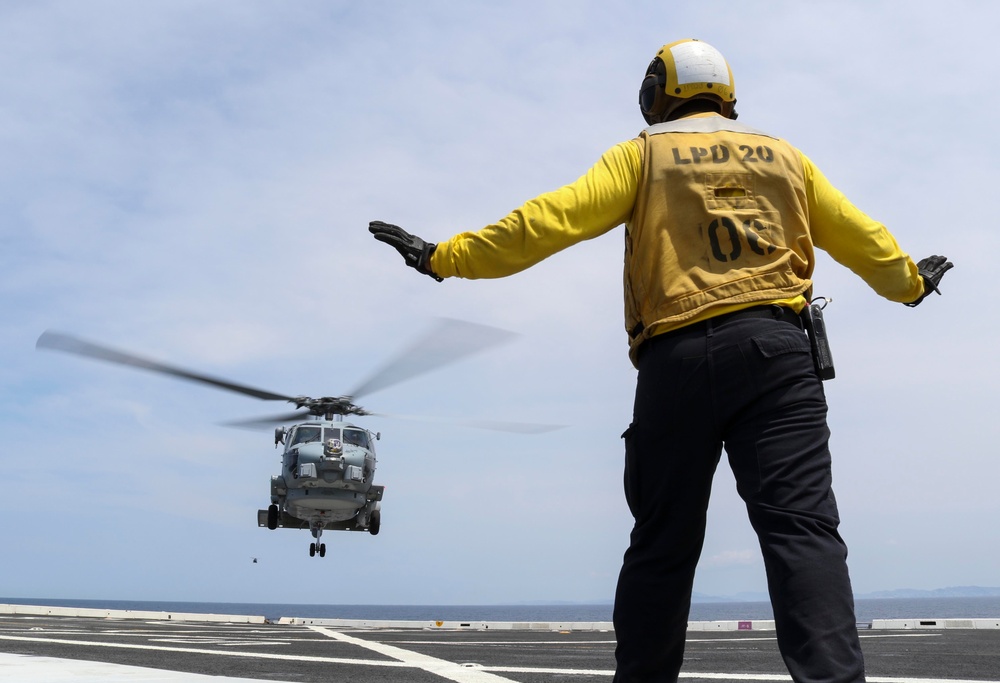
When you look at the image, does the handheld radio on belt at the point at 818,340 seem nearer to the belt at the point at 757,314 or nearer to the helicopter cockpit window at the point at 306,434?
the belt at the point at 757,314

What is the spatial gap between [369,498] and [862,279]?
2075 cm

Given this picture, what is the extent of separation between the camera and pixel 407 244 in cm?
321

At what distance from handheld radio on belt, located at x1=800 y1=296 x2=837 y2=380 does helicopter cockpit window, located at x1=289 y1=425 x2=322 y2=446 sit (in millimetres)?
19502

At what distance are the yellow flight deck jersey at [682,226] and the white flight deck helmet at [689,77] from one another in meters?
0.20

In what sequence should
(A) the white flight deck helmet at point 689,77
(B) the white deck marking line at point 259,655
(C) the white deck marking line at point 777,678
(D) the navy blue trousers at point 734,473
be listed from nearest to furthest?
(D) the navy blue trousers at point 734,473 < (A) the white flight deck helmet at point 689,77 < (C) the white deck marking line at point 777,678 < (B) the white deck marking line at point 259,655

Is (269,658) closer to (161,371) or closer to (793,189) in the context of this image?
(793,189)

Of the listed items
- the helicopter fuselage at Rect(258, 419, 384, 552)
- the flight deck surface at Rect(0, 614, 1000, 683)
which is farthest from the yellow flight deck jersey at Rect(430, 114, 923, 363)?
the helicopter fuselage at Rect(258, 419, 384, 552)

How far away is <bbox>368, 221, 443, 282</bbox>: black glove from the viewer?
3193 millimetres

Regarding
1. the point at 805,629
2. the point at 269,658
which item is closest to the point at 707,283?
the point at 805,629

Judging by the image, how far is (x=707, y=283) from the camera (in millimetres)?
3080

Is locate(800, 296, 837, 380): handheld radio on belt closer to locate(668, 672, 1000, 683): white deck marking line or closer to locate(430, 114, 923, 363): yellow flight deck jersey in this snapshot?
locate(430, 114, 923, 363): yellow flight deck jersey

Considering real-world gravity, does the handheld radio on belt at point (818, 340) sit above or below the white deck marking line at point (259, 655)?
above

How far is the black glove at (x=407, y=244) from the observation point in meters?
3.19

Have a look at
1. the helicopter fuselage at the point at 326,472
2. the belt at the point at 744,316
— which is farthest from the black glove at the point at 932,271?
the helicopter fuselage at the point at 326,472
